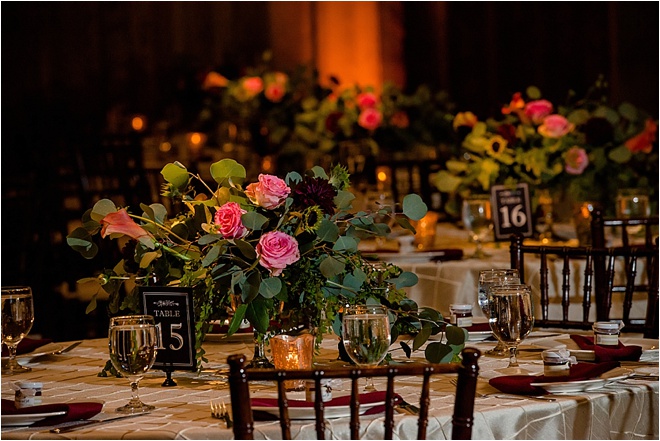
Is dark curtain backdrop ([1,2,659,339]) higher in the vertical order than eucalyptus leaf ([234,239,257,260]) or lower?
higher

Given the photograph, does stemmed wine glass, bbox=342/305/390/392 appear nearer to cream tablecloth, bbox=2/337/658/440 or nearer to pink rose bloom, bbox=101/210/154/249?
cream tablecloth, bbox=2/337/658/440

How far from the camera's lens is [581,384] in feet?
6.18

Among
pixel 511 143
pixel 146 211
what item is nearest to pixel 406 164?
pixel 511 143

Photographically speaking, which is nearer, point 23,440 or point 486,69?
point 23,440

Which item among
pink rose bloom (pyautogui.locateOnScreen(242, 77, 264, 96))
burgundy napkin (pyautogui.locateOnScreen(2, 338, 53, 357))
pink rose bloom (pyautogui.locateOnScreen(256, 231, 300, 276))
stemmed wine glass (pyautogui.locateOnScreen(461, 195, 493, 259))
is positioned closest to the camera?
pink rose bloom (pyautogui.locateOnScreen(256, 231, 300, 276))

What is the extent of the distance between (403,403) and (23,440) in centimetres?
58

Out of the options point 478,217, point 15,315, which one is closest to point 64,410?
point 15,315

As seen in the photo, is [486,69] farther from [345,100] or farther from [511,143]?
[511,143]

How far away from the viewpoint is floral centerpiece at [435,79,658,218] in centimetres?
432

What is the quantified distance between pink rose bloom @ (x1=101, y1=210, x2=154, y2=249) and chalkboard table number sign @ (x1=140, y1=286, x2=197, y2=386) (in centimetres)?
10

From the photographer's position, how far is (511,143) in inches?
170

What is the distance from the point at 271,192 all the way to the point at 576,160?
2632mm

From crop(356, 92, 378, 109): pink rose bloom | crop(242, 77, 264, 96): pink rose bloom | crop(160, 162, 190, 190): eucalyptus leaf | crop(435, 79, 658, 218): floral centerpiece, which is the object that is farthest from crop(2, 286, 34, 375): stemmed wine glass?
crop(242, 77, 264, 96): pink rose bloom

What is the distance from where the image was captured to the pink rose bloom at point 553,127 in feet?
14.0
